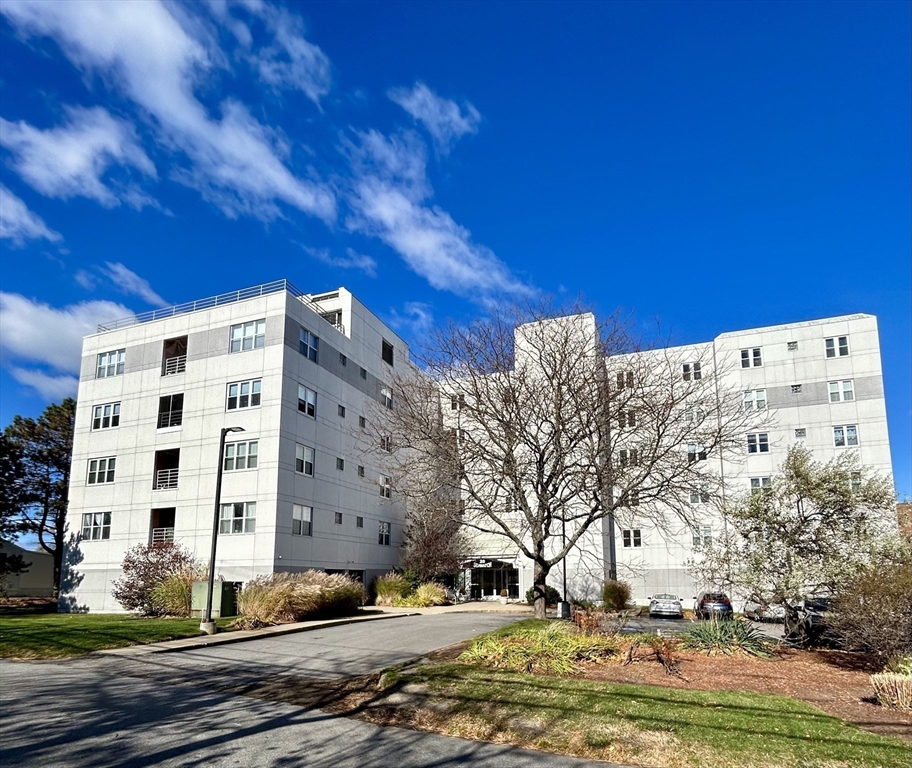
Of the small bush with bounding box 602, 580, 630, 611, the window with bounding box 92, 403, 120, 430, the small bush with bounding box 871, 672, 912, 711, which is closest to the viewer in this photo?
the small bush with bounding box 871, 672, 912, 711

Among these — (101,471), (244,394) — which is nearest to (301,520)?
(244,394)

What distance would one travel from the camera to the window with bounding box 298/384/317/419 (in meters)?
34.6

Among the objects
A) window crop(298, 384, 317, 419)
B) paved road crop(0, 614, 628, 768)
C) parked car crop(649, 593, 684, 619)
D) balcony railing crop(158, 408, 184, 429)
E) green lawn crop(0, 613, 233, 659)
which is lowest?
parked car crop(649, 593, 684, 619)

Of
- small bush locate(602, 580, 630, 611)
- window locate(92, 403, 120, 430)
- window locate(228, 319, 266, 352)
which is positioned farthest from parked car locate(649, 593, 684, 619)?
window locate(92, 403, 120, 430)

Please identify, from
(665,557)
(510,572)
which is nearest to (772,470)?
(665,557)

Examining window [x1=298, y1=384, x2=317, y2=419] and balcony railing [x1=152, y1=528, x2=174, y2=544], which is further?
window [x1=298, y1=384, x2=317, y2=419]

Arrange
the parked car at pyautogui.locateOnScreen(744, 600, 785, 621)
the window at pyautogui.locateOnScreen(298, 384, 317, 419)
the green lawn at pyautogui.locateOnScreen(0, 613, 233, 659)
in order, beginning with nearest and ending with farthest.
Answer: the green lawn at pyautogui.locateOnScreen(0, 613, 233, 659) < the parked car at pyautogui.locateOnScreen(744, 600, 785, 621) < the window at pyautogui.locateOnScreen(298, 384, 317, 419)

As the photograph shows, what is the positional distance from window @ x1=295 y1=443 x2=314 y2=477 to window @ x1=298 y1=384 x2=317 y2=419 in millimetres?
1792

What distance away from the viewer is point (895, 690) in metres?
10.4

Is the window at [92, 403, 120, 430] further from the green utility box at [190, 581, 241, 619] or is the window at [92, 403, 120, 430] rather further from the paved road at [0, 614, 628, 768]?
the paved road at [0, 614, 628, 768]

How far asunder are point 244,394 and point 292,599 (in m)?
13.6

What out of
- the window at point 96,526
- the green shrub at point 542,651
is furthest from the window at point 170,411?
the green shrub at point 542,651

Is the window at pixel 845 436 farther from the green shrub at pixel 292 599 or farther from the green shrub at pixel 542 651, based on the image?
the green shrub at pixel 542 651

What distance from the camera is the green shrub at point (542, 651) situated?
488 inches
